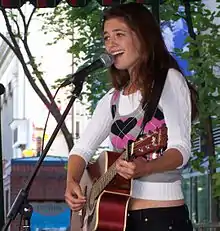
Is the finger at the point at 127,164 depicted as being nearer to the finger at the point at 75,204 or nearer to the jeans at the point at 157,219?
the jeans at the point at 157,219

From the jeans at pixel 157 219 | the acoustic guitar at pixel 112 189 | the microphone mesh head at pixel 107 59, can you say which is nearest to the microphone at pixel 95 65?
the microphone mesh head at pixel 107 59

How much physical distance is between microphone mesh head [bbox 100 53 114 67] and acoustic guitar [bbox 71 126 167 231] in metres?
0.33

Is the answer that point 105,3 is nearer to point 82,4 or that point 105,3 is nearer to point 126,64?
point 82,4

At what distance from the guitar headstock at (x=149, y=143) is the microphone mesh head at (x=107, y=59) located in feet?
1.39

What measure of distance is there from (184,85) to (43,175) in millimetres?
12169

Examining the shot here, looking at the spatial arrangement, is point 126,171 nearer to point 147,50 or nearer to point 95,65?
point 147,50

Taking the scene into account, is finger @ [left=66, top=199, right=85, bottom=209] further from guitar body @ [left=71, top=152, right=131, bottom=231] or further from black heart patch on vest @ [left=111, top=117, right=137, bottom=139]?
black heart patch on vest @ [left=111, top=117, right=137, bottom=139]

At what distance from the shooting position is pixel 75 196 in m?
2.59

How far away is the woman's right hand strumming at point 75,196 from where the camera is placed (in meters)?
2.56

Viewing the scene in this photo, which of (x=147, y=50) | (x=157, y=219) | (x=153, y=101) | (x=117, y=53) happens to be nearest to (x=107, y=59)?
(x=117, y=53)

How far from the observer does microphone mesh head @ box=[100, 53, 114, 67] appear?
261cm

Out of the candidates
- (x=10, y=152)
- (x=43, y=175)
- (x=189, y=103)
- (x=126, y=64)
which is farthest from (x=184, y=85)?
(x=10, y=152)

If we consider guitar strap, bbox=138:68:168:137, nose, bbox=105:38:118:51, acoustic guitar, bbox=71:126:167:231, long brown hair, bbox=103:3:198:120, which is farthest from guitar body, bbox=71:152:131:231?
nose, bbox=105:38:118:51

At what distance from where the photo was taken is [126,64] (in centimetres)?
258
